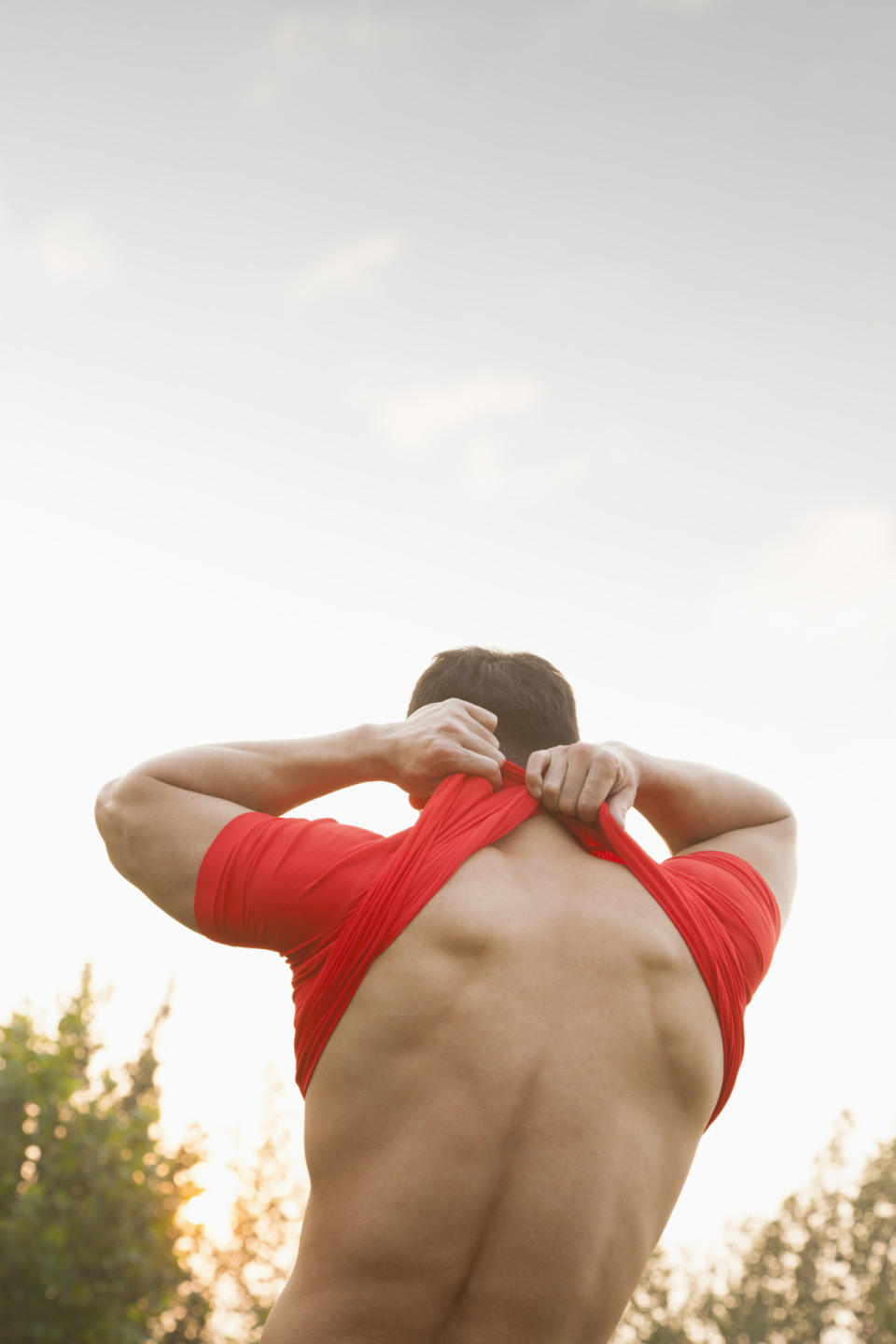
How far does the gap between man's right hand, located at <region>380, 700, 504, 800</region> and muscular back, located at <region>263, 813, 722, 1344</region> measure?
0.29 meters

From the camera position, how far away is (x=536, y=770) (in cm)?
221

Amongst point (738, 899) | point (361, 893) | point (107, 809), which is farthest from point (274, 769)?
point (738, 899)

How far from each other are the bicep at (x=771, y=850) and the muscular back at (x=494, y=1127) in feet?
2.18

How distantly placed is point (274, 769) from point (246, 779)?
8cm

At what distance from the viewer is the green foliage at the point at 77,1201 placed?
35.2 feet

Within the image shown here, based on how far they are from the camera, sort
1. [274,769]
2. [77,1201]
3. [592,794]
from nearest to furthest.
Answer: [592,794], [274,769], [77,1201]

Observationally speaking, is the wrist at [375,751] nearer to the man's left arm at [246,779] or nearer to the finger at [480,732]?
the man's left arm at [246,779]

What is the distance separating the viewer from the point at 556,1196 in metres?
1.79

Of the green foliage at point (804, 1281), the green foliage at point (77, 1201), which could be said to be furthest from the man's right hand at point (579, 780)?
the green foliage at point (804, 1281)

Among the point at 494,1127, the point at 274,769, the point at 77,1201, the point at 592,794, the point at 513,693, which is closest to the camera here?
the point at 494,1127

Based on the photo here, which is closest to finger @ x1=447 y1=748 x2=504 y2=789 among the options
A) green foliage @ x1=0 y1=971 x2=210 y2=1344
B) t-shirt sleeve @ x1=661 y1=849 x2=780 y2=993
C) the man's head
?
the man's head

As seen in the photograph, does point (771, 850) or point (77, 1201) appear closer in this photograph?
point (771, 850)

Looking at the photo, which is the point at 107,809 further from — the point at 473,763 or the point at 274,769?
the point at 473,763

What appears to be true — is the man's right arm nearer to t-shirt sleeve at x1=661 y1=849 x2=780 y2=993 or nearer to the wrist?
t-shirt sleeve at x1=661 y1=849 x2=780 y2=993
